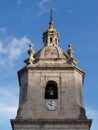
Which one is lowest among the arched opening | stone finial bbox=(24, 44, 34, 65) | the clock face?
the clock face

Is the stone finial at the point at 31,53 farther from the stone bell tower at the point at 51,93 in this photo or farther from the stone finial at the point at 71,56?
the stone finial at the point at 71,56

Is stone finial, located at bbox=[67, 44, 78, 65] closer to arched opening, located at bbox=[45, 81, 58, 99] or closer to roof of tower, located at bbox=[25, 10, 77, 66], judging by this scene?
roof of tower, located at bbox=[25, 10, 77, 66]

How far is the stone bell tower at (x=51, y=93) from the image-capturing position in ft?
106

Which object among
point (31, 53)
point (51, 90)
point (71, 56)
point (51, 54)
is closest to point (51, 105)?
point (51, 90)

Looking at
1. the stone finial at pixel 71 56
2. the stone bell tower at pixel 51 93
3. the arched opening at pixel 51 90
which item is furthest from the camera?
the stone finial at pixel 71 56

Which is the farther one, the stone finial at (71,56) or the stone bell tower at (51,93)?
the stone finial at (71,56)

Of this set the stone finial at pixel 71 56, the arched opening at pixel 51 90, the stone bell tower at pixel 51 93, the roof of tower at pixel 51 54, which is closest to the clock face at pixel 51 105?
the stone bell tower at pixel 51 93

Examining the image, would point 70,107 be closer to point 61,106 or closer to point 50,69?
point 61,106

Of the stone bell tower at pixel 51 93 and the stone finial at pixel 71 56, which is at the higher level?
the stone finial at pixel 71 56

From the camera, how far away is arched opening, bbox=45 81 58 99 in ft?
113

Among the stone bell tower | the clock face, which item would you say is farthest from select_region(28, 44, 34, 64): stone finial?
the clock face

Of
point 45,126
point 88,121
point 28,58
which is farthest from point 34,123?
point 28,58

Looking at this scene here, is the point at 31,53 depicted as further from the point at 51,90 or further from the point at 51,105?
the point at 51,105

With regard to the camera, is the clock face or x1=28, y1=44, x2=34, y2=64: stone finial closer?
the clock face
